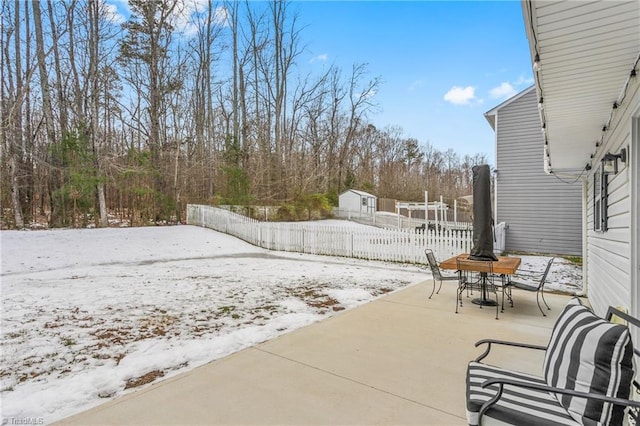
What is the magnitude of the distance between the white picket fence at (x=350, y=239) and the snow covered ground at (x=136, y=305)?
573mm

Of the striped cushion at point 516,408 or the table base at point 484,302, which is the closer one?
the striped cushion at point 516,408

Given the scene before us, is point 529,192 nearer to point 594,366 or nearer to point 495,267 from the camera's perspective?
point 495,267

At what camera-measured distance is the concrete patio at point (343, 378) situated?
92.1 inches

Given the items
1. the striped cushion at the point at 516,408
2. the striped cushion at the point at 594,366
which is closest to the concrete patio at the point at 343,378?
the striped cushion at the point at 516,408

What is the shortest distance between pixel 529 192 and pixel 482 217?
7977 mm

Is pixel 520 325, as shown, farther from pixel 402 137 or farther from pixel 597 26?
pixel 402 137

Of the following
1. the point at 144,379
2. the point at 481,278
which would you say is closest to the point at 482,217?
the point at 481,278

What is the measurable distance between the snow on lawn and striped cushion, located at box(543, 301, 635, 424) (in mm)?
2871

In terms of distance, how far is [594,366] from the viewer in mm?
1649

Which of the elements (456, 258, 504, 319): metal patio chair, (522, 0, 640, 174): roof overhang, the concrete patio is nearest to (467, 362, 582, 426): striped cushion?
the concrete patio

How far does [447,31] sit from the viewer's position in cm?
995

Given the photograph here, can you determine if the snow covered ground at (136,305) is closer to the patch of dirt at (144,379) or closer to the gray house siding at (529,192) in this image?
the patch of dirt at (144,379)

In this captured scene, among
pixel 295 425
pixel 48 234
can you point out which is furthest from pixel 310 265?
pixel 48 234

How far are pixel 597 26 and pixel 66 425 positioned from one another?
13.2 feet
